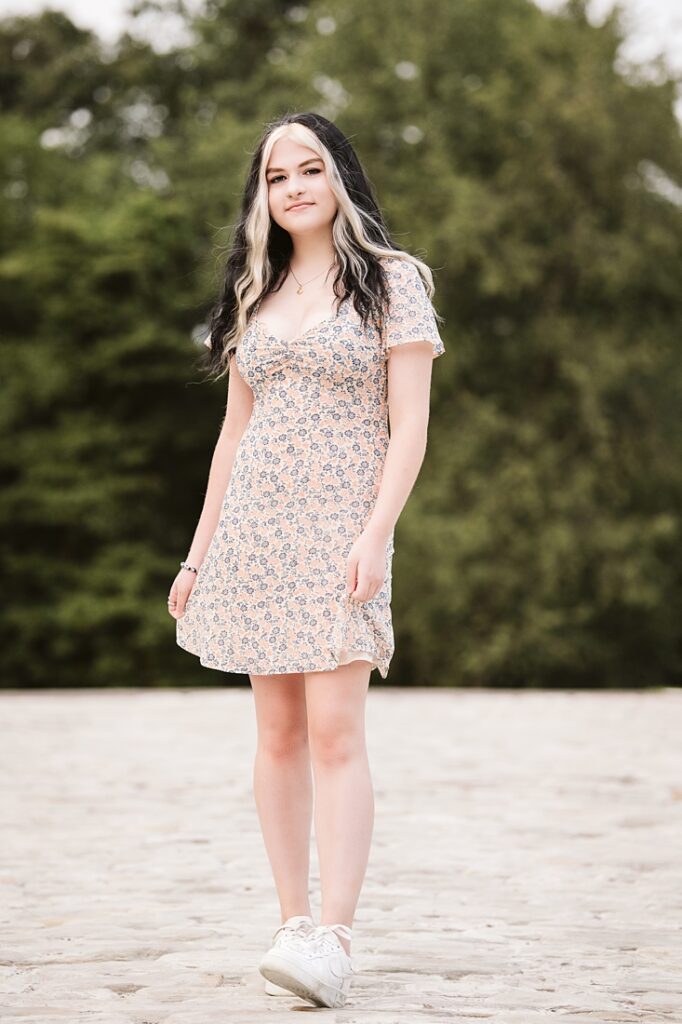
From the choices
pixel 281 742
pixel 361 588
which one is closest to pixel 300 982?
pixel 281 742

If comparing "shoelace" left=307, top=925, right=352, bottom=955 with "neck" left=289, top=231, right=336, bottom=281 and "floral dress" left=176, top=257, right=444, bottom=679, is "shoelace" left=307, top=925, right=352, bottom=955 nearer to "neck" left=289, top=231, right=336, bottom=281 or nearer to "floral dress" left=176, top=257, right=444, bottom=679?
"floral dress" left=176, top=257, right=444, bottom=679

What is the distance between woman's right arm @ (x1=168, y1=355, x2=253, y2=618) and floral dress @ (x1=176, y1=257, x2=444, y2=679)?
138mm

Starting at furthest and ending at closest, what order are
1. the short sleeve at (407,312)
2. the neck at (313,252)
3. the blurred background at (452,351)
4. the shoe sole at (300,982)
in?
1. the blurred background at (452,351)
2. the neck at (313,252)
3. the short sleeve at (407,312)
4. the shoe sole at (300,982)

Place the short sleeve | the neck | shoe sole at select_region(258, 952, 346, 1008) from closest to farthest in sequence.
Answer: shoe sole at select_region(258, 952, 346, 1008) < the short sleeve < the neck

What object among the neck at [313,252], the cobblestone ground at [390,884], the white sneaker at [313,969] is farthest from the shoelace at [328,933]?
the neck at [313,252]

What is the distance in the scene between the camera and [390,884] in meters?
4.40

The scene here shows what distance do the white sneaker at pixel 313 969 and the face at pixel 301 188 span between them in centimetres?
150

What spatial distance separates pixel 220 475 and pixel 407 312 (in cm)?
57

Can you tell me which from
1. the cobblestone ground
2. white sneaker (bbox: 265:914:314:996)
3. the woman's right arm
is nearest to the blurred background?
the cobblestone ground

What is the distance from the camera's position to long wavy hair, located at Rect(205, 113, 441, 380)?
10.4 feet

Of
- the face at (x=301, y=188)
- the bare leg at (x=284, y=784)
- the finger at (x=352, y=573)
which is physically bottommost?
the bare leg at (x=284, y=784)

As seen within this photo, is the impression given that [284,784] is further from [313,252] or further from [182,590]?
[313,252]

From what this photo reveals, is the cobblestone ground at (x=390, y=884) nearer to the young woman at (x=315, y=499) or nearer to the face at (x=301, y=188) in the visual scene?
the young woman at (x=315, y=499)

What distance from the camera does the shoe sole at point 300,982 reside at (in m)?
2.87
